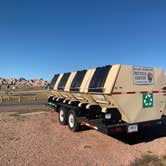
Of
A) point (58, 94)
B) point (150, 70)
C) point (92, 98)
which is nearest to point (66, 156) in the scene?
point (92, 98)

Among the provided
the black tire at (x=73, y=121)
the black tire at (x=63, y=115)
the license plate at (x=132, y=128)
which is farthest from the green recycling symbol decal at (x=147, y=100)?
the black tire at (x=63, y=115)

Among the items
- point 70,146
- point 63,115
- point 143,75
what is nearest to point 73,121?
point 63,115

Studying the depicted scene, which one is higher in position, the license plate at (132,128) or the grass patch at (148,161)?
the license plate at (132,128)

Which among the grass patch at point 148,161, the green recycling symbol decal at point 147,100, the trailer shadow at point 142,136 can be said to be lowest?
the grass patch at point 148,161

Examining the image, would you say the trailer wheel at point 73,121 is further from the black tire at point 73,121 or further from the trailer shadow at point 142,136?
the trailer shadow at point 142,136

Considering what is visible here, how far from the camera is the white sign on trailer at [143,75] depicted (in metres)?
8.16

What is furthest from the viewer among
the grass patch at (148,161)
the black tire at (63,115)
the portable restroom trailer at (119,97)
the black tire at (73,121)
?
the black tire at (63,115)

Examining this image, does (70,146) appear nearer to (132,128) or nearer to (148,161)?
(132,128)

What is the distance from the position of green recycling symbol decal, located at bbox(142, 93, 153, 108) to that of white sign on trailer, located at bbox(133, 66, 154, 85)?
16.4 inches

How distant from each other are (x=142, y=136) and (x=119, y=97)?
8.07 ft

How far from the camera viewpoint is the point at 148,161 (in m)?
6.63

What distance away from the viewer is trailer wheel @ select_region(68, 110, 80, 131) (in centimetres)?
965

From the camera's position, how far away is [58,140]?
28.2 ft

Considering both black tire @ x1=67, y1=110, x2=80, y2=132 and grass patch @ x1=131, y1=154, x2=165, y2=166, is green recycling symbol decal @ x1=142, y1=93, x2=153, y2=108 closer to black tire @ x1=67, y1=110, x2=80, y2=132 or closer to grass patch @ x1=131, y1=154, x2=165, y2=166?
grass patch @ x1=131, y1=154, x2=165, y2=166
